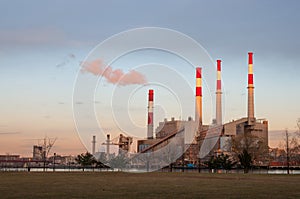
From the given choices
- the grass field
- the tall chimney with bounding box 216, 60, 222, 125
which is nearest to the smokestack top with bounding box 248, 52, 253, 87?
the tall chimney with bounding box 216, 60, 222, 125

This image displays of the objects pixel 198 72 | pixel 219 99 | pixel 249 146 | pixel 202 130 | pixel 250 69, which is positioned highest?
pixel 198 72

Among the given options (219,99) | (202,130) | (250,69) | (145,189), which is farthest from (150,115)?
(145,189)

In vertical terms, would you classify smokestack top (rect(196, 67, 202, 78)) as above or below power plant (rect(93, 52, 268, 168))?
above

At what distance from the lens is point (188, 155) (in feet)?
337

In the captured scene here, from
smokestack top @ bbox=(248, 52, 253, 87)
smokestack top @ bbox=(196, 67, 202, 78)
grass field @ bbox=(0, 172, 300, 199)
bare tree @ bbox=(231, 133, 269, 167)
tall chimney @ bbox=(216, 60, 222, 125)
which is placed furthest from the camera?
smokestack top @ bbox=(196, 67, 202, 78)

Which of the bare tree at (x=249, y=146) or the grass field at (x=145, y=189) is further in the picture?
the bare tree at (x=249, y=146)

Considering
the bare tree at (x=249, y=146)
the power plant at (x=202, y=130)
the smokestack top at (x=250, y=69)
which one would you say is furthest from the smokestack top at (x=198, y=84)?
the bare tree at (x=249, y=146)

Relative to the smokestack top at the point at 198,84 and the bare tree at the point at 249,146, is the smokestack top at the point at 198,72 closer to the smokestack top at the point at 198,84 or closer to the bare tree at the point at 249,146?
the smokestack top at the point at 198,84

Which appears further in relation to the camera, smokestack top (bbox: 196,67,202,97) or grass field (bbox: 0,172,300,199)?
smokestack top (bbox: 196,67,202,97)

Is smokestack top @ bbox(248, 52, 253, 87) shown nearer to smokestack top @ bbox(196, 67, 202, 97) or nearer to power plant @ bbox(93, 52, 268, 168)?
power plant @ bbox(93, 52, 268, 168)

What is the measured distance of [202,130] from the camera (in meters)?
104

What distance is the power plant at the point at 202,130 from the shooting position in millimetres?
97312

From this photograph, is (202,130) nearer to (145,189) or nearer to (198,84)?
(198,84)

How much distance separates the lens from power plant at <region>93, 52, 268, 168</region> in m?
97.3
